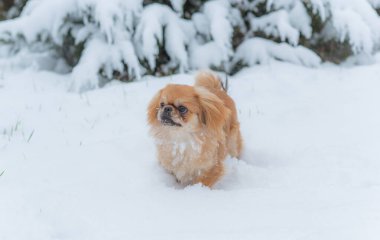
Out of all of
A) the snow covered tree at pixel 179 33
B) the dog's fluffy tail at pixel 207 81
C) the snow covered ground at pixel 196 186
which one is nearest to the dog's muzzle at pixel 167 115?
the snow covered ground at pixel 196 186

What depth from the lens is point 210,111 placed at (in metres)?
3.10

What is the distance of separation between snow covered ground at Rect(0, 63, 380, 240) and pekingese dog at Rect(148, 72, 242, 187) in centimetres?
16

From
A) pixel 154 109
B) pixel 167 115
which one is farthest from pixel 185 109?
pixel 154 109

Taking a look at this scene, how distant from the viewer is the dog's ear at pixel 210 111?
10.2ft

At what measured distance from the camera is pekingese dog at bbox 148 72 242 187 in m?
3.00

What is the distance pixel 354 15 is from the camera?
5.11 metres

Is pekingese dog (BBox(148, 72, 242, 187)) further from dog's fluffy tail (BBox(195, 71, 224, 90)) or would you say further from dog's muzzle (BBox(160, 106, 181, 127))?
dog's fluffy tail (BBox(195, 71, 224, 90))

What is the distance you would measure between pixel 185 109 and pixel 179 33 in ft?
7.23

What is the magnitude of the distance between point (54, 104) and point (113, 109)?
2.08 feet

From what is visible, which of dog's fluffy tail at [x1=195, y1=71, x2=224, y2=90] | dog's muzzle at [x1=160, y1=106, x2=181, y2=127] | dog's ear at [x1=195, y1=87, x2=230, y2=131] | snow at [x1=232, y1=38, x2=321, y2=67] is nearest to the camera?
dog's muzzle at [x1=160, y1=106, x2=181, y2=127]

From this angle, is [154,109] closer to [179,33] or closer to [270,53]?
[179,33]

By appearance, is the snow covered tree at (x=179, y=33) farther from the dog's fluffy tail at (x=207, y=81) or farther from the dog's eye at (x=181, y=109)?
the dog's eye at (x=181, y=109)

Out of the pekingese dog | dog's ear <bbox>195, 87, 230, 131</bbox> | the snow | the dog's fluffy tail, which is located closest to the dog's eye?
the pekingese dog

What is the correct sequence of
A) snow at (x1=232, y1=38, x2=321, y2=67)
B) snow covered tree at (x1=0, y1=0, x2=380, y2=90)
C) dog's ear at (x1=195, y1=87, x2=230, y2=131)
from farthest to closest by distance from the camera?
snow at (x1=232, y1=38, x2=321, y2=67), snow covered tree at (x1=0, y1=0, x2=380, y2=90), dog's ear at (x1=195, y1=87, x2=230, y2=131)
